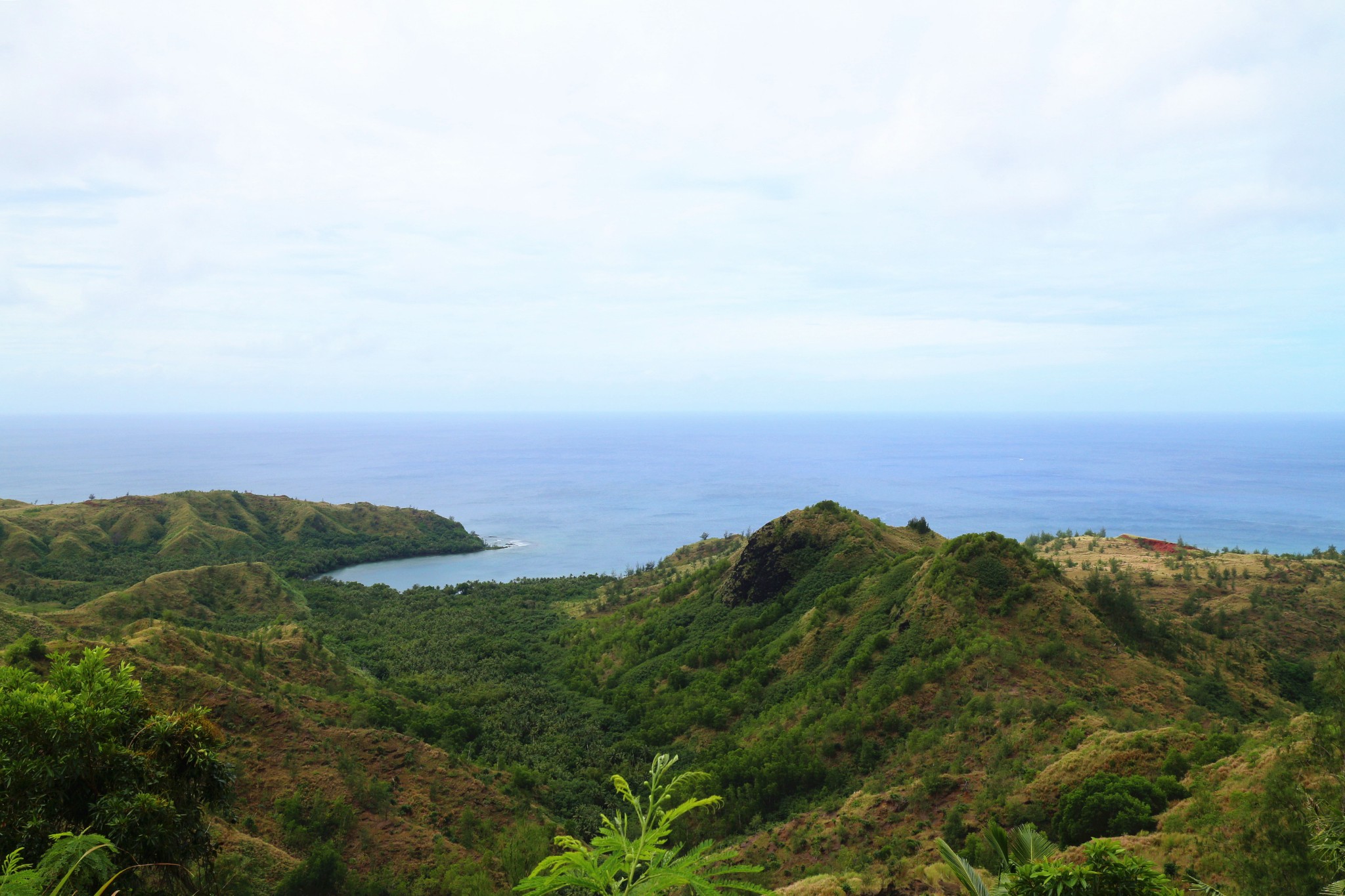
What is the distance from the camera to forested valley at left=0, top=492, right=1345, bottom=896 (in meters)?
10.3

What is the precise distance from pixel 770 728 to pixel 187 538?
86.2 meters

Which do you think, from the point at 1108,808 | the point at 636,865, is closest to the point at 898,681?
the point at 1108,808

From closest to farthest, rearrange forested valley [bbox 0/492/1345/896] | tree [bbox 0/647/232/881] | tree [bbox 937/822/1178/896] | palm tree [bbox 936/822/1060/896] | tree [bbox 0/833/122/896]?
tree [bbox 0/833/122/896]
tree [bbox 937/822/1178/896]
tree [bbox 0/647/232/881]
palm tree [bbox 936/822/1060/896]
forested valley [bbox 0/492/1345/896]

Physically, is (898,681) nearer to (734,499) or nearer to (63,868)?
(63,868)

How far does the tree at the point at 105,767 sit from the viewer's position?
29.2ft

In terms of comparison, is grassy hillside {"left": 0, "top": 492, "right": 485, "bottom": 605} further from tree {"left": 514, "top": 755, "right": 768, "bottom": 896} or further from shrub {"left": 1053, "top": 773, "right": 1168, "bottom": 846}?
shrub {"left": 1053, "top": 773, "right": 1168, "bottom": 846}

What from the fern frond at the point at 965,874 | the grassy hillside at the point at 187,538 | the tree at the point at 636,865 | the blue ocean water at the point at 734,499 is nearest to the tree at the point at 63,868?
the tree at the point at 636,865

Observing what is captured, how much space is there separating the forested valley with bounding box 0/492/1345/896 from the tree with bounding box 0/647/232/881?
0.05 metres

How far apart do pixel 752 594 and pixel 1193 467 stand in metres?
209

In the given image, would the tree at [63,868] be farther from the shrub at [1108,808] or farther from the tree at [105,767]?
the shrub at [1108,808]

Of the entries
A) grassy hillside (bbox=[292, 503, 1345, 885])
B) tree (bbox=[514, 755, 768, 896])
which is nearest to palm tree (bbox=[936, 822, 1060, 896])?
tree (bbox=[514, 755, 768, 896])

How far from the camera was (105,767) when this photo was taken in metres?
9.62

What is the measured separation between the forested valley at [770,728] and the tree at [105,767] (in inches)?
2.0

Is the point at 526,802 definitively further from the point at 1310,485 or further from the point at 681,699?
the point at 1310,485
